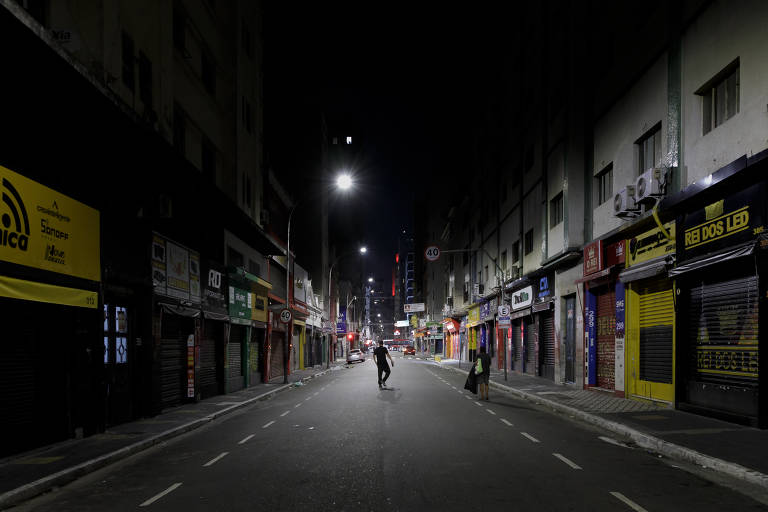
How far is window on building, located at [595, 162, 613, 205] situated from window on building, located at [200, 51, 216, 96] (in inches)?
612

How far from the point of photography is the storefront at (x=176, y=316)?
1553 cm

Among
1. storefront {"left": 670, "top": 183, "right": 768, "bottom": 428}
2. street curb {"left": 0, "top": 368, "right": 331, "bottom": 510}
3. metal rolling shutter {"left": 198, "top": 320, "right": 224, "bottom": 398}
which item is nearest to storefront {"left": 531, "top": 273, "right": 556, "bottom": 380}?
storefront {"left": 670, "top": 183, "right": 768, "bottom": 428}

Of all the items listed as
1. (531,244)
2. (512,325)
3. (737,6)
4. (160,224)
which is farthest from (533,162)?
(160,224)

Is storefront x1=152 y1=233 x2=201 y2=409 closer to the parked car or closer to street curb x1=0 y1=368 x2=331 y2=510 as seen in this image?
street curb x1=0 y1=368 x2=331 y2=510

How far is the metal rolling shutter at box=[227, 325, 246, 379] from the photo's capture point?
2290 centimetres

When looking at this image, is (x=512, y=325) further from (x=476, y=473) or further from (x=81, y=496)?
(x=81, y=496)

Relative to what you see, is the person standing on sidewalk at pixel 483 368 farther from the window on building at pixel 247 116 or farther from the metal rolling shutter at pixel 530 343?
the window on building at pixel 247 116

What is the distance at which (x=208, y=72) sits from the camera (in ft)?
74.0

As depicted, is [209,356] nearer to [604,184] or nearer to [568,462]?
[568,462]

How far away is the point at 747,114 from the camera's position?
12289 millimetres

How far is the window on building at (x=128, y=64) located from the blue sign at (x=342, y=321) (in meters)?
56.7

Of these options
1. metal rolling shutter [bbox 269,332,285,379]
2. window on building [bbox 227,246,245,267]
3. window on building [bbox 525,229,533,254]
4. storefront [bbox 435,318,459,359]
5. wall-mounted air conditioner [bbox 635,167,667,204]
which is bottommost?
storefront [bbox 435,318,459,359]

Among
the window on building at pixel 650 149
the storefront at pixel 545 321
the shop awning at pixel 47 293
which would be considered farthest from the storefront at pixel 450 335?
the shop awning at pixel 47 293

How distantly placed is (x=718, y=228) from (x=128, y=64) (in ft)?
49.0
